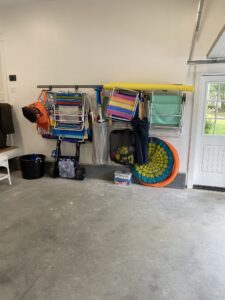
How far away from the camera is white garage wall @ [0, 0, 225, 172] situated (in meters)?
3.38

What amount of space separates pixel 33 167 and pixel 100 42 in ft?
7.60

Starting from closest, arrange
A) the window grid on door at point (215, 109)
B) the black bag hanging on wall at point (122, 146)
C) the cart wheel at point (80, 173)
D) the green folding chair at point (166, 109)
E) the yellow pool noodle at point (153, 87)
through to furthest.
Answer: the yellow pool noodle at point (153, 87)
the green folding chair at point (166, 109)
the window grid on door at point (215, 109)
the black bag hanging on wall at point (122, 146)
the cart wheel at point (80, 173)

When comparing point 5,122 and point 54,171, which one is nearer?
point 54,171

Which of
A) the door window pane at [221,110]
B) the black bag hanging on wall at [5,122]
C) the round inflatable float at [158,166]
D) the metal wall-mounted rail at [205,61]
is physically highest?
the metal wall-mounted rail at [205,61]

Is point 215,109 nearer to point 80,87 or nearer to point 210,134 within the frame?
point 210,134

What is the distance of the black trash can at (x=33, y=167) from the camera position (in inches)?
159

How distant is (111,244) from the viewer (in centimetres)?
233

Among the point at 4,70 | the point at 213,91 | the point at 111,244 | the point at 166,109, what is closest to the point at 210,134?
the point at 213,91

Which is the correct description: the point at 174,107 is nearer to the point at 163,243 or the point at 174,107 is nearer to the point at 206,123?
the point at 206,123

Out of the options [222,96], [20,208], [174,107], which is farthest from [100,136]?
[222,96]

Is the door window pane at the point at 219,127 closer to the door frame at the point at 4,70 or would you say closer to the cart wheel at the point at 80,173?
the cart wheel at the point at 80,173

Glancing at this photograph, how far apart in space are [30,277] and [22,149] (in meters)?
3.01

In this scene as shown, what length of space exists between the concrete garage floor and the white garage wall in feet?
3.08

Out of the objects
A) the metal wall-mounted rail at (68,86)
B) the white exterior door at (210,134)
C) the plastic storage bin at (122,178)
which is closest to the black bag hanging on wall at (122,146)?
the plastic storage bin at (122,178)
